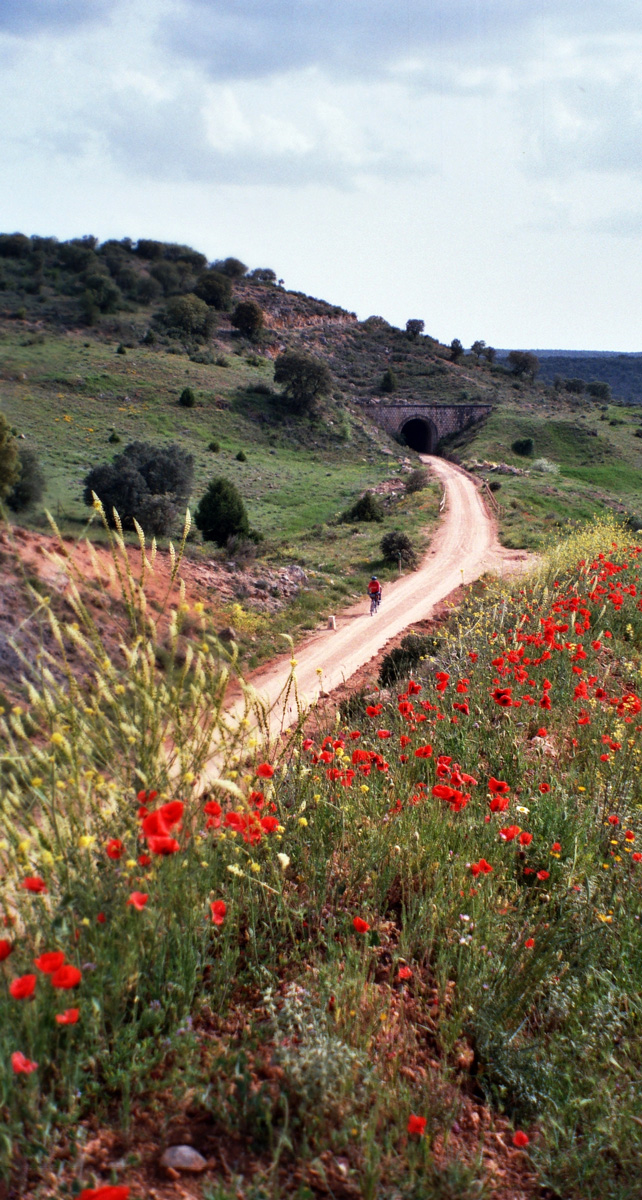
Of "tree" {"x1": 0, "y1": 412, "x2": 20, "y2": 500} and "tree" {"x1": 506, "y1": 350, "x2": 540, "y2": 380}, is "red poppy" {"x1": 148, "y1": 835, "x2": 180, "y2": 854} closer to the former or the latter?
"tree" {"x1": 0, "y1": 412, "x2": 20, "y2": 500}

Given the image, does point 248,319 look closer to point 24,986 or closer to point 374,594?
point 374,594

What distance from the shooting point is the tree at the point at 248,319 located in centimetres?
7188

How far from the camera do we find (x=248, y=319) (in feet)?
236

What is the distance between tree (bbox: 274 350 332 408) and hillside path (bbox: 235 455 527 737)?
82.9 feet

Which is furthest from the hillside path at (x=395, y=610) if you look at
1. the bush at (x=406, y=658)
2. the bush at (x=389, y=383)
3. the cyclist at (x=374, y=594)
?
the bush at (x=389, y=383)

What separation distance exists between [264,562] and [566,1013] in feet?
59.3

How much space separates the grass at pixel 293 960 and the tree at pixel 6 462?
1377 cm

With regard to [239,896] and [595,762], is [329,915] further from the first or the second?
[595,762]

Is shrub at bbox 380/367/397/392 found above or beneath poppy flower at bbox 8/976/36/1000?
above

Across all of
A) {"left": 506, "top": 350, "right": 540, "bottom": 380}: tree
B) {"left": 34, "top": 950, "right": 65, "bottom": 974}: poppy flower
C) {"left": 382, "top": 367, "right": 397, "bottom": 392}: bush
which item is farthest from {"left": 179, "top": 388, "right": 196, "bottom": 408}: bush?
{"left": 506, "top": 350, "right": 540, "bottom": 380}: tree

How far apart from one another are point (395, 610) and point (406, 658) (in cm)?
637

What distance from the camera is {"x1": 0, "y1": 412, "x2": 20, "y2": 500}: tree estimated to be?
1544 centimetres

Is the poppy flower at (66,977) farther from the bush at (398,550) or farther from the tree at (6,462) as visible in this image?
the bush at (398,550)

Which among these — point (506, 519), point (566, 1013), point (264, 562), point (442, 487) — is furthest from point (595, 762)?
point (442, 487)
